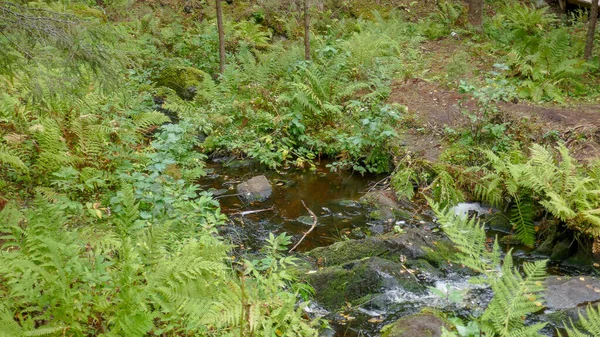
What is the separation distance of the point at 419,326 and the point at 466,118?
18.8 ft

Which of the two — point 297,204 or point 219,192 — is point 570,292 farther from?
point 219,192

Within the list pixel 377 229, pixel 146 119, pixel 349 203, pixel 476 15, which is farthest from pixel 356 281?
pixel 476 15

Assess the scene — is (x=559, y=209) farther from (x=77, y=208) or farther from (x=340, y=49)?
(x=340, y=49)

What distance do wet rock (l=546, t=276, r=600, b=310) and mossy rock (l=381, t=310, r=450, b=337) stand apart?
4.84 ft

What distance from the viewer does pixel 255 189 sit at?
746 cm

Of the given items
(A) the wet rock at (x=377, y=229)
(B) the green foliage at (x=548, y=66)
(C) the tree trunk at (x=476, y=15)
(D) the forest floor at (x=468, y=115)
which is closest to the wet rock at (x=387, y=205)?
(A) the wet rock at (x=377, y=229)

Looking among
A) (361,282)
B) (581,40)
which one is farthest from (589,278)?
(581,40)

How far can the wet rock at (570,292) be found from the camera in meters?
4.86

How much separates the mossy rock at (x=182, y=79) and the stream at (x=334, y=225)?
2887mm

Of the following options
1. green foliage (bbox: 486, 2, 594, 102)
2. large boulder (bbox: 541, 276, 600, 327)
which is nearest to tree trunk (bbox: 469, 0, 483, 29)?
green foliage (bbox: 486, 2, 594, 102)

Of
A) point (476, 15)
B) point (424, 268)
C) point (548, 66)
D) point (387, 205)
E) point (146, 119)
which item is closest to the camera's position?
point (424, 268)

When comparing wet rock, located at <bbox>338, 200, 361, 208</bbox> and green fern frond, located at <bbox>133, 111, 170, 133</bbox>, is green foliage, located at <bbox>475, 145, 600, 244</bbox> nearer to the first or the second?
wet rock, located at <bbox>338, 200, 361, 208</bbox>

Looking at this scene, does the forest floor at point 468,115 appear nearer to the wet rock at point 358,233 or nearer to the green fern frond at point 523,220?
the green fern frond at point 523,220

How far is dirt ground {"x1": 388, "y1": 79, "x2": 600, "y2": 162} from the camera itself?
25.7 ft
